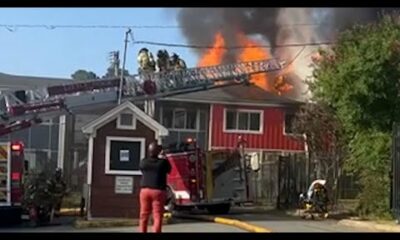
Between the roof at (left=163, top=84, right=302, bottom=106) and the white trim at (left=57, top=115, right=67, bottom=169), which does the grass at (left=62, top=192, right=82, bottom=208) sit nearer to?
the white trim at (left=57, top=115, right=67, bottom=169)

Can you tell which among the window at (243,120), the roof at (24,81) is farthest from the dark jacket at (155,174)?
the window at (243,120)

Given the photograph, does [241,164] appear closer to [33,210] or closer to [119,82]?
[33,210]

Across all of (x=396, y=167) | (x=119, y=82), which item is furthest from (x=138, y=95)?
(x=396, y=167)

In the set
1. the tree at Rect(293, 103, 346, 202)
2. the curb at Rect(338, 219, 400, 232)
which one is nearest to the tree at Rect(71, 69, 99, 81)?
the tree at Rect(293, 103, 346, 202)

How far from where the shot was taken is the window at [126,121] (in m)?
20.9

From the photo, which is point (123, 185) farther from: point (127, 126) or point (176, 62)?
point (176, 62)

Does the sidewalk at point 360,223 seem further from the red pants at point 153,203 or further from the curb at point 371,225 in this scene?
the red pants at point 153,203

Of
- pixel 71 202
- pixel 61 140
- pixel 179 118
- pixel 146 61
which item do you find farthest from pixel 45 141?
pixel 71 202

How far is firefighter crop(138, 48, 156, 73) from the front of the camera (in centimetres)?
4225

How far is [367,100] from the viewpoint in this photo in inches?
874

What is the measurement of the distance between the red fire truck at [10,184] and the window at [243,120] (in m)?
23.8

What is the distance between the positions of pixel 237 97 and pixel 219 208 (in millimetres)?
20370

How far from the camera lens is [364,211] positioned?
21.1 meters

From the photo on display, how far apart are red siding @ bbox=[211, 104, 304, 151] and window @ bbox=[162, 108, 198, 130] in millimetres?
1081
